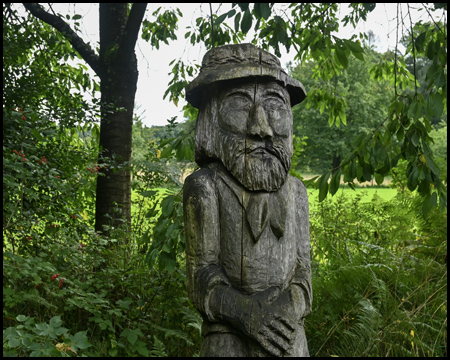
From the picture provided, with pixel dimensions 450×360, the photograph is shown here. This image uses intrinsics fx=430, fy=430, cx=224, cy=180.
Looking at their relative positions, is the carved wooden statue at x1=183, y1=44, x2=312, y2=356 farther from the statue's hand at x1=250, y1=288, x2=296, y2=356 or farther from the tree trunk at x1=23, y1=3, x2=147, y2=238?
the tree trunk at x1=23, y1=3, x2=147, y2=238

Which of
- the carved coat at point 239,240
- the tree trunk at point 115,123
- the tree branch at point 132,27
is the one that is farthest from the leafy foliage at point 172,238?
the carved coat at point 239,240

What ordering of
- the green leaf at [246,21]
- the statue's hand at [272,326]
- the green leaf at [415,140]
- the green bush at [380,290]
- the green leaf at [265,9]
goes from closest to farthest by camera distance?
the statue's hand at [272,326] < the green leaf at [265,9] < the green leaf at [246,21] < the green leaf at [415,140] < the green bush at [380,290]

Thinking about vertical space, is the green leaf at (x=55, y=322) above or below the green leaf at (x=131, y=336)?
above

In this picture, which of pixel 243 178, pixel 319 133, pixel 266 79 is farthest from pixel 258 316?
pixel 319 133

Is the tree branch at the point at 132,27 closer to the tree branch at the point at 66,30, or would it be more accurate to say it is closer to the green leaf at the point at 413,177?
the tree branch at the point at 66,30

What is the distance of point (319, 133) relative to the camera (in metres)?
28.8

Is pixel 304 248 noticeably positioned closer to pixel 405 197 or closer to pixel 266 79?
pixel 266 79

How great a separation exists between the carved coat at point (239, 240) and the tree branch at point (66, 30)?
4423 millimetres

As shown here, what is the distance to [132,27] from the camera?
580 cm

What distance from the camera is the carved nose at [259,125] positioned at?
250 centimetres

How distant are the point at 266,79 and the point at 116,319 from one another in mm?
3137

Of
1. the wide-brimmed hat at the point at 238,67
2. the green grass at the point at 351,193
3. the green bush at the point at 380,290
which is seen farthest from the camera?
the green grass at the point at 351,193

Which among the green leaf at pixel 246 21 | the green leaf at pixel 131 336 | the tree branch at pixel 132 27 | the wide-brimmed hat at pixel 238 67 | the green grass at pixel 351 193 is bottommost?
the green leaf at pixel 131 336

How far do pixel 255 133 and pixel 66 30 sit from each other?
4.75 meters
